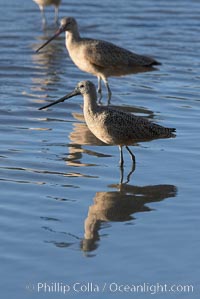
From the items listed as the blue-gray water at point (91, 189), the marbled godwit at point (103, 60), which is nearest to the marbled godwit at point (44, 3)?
the blue-gray water at point (91, 189)

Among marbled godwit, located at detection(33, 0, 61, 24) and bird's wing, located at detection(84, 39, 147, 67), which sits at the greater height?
bird's wing, located at detection(84, 39, 147, 67)

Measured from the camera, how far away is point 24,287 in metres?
5.64

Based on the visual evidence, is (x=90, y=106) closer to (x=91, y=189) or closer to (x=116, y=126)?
(x=116, y=126)

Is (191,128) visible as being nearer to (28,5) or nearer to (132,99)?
(132,99)

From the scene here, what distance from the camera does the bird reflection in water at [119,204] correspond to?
6.66 m

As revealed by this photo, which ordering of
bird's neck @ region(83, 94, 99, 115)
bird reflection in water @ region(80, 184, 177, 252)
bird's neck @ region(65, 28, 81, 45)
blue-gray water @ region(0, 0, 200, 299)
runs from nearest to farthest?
blue-gray water @ region(0, 0, 200, 299)
bird reflection in water @ region(80, 184, 177, 252)
bird's neck @ region(83, 94, 99, 115)
bird's neck @ region(65, 28, 81, 45)

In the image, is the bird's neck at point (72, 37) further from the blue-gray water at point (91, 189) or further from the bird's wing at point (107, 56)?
the blue-gray water at point (91, 189)

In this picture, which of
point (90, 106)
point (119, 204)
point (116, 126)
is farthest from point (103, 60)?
point (119, 204)

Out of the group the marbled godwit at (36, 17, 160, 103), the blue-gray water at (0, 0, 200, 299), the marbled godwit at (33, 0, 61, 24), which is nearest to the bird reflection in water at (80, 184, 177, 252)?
the blue-gray water at (0, 0, 200, 299)

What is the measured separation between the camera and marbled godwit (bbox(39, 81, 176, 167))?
8.29m

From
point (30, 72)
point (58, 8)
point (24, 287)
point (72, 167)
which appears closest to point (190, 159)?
point (72, 167)

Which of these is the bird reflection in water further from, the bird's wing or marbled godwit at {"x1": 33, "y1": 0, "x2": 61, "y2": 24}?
marbled godwit at {"x1": 33, "y1": 0, "x2": 61, "y2": 24}

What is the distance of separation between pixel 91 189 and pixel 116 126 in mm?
862

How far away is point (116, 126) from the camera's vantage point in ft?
27.2
